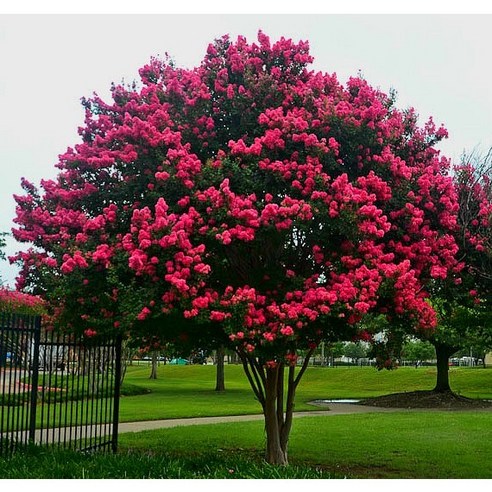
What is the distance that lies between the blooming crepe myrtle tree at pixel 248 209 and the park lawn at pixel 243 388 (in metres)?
12.5

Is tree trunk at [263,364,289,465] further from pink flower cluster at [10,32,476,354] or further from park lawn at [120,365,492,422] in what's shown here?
park lawn at [120,365,492,422]

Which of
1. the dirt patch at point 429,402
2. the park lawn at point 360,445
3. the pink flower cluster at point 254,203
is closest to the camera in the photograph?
the pink flower cluster at point 254,203

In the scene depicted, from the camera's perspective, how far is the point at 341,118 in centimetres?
1025

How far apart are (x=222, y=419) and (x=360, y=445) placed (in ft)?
25.2

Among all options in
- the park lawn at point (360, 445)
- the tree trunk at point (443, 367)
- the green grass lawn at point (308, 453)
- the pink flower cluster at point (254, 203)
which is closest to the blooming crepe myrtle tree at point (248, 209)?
the pink flower cluster at point (254, 203)

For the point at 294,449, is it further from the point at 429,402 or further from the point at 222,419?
the point at 429,402

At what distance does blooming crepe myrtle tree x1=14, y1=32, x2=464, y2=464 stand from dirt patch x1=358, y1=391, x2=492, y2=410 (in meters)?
18.9

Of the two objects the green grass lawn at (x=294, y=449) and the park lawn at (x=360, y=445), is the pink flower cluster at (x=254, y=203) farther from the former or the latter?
the park lawn at (x=360, y=445)

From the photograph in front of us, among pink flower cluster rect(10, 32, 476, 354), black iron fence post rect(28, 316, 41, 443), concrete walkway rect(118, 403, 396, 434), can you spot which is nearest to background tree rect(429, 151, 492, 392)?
pink flower cluster rect(10, 32, 476, 354)

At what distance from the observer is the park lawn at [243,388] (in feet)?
85.8

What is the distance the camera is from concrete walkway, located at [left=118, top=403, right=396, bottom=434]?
64.8 feet

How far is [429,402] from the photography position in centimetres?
2984

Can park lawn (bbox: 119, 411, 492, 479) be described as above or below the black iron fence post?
below

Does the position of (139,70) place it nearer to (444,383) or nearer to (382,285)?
(382,285)
